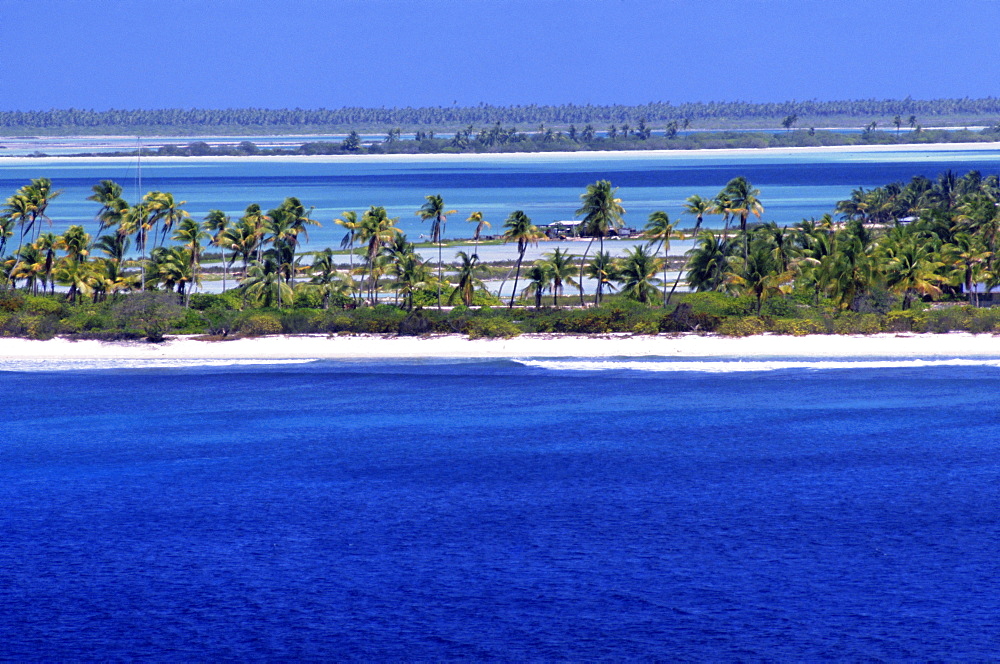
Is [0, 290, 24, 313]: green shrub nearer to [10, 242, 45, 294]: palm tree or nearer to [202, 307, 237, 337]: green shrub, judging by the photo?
[10, 242, 45, 294]: palm tree

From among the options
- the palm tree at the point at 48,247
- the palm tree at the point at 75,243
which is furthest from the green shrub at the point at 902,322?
the palm tree at the point at 48,247

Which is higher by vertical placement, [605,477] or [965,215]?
[965,215]

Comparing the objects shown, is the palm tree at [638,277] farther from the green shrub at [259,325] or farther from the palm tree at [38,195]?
the palm tree at [38,195]

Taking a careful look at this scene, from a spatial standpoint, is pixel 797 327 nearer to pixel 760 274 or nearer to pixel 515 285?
pixel 760 274

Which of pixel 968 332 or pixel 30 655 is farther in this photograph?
pixel 968 332

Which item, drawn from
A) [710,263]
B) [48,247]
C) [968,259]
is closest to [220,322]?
[48,247]

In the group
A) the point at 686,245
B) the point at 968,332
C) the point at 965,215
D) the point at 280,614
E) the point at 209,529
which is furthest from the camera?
the point at 686,245

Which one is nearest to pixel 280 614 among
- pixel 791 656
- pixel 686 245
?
pixel 791 656

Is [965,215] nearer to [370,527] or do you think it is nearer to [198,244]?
[198,244]
